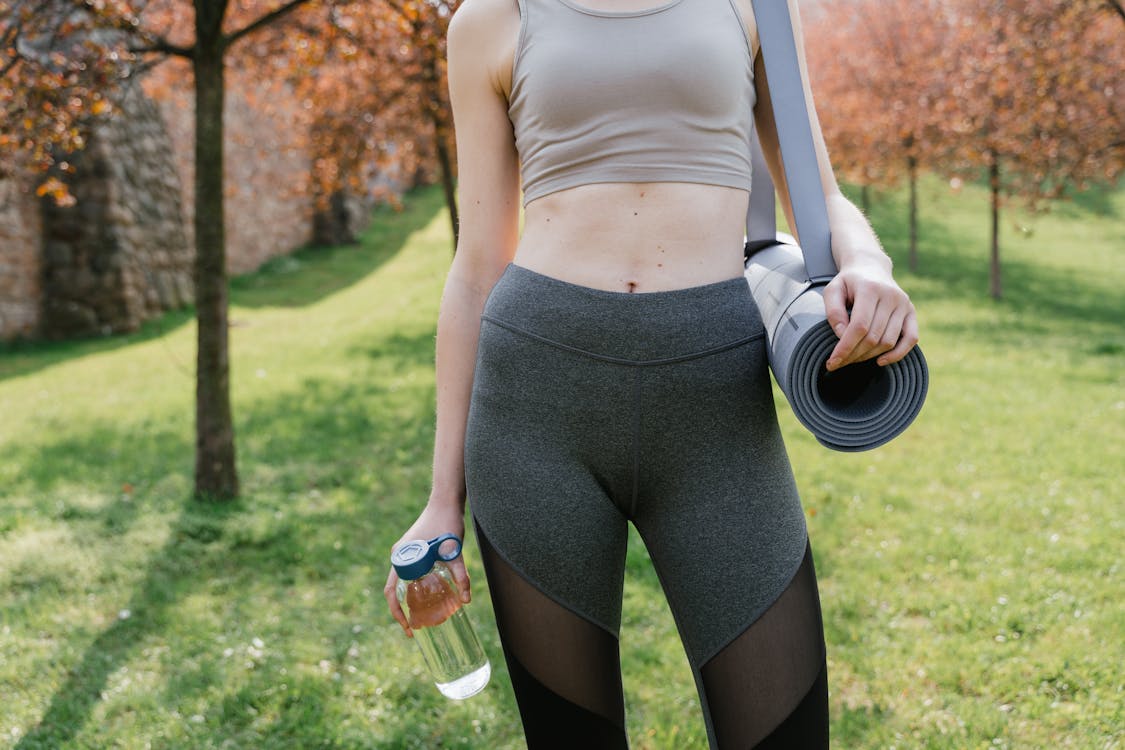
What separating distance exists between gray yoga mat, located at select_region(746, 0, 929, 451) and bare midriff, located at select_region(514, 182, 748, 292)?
0.09 m

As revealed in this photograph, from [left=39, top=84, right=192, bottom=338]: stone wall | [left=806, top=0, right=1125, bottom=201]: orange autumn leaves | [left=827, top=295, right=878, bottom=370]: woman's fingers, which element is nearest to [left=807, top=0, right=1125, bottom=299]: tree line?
[left=806, top=0, right=1125, bottom=201]: orange autumn leaves

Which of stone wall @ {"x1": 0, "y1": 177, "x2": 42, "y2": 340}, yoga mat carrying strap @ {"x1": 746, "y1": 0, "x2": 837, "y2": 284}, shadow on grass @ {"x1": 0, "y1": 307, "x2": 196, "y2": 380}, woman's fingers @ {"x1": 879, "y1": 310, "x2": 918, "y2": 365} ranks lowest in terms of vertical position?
shadow on grass @ {"x1": 0, "y1": 307, "x2": 196, "y2": 380}

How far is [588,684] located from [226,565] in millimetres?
4282

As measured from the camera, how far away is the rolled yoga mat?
1259mm

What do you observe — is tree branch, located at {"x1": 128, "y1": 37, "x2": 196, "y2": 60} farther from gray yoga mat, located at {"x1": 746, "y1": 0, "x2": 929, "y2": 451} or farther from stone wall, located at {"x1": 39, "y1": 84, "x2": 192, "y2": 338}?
stone wall, located at {"x1": 39, "y1": 84, "x2": 192, "y2": 338}

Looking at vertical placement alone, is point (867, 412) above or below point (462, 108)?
below

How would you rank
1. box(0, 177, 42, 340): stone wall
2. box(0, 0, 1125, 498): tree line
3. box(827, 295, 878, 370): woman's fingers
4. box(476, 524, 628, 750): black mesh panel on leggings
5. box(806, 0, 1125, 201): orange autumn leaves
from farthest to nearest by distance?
box(806, 0, 1125, 201): orange autumn leaves
box(0, 177, 42, 340): stone wall
box(0, 0, 1125, 498): tree line
box(476, 524, 628, 750): black mesh panel on leggings
box(827, 295, 878, 370): woman's fingers

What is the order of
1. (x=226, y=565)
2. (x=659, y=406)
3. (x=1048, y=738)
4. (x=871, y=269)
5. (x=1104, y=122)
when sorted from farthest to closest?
(x=1104, y=122) → (x=226, y=565) → (x=1048, y=738) → (x=659, y=406) → (x=871, y=269)

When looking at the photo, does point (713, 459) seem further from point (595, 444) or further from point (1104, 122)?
point (1104, 122)

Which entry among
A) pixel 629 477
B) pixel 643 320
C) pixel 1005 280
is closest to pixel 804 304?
pixel 643 320

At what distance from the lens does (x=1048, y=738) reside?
3273mm

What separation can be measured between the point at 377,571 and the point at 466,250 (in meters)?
3.77

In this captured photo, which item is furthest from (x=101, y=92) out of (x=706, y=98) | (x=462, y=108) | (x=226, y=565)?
(x=706, y=98)

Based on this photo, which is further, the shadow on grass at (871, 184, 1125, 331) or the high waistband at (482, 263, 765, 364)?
the shadow on grass at (871, 184, 1125, 331)
